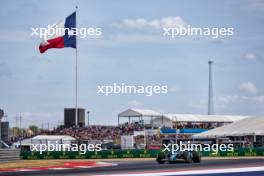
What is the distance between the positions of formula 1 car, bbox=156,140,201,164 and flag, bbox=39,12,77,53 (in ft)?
35.5

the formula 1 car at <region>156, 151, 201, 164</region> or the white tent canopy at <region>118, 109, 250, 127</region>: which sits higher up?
the white tent canopy at <region>118, 109, 250, 127</region>

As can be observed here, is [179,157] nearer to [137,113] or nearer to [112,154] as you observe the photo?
[112,154]

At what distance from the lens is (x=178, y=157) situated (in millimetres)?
28531

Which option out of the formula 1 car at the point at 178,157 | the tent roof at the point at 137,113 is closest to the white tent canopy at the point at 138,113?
the tent roof at the point at 137,113

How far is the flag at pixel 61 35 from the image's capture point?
3575 cm

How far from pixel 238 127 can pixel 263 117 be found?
299 centimetres

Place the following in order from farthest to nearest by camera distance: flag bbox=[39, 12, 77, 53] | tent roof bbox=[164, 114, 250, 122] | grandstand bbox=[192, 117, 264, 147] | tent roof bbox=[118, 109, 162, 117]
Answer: tent roof bbox=[164, 114, 250, 122] → tent roof bbox=[118, 109, 162, 117] → grandstand bbox=[192, 117, 264, 147] → flag bbox=[39, 12, 77, 53]

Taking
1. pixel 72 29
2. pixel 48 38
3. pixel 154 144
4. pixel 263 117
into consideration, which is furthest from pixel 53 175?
pixel 263 117

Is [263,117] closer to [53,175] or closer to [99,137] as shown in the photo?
[99,137]

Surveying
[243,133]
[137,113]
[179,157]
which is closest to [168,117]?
[137,113]

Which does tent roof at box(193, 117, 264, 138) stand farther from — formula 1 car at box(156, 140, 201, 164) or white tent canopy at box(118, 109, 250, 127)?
formula 1 car at box(156, 140, 201, 164)

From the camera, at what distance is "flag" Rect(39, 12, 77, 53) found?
3575 centimetres

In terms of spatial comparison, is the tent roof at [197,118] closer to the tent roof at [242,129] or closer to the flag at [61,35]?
the tent roof at [242,129]

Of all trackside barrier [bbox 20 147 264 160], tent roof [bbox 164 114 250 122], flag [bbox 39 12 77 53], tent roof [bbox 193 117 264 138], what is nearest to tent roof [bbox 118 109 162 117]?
tent roof [bbox 164 114 250 122]
